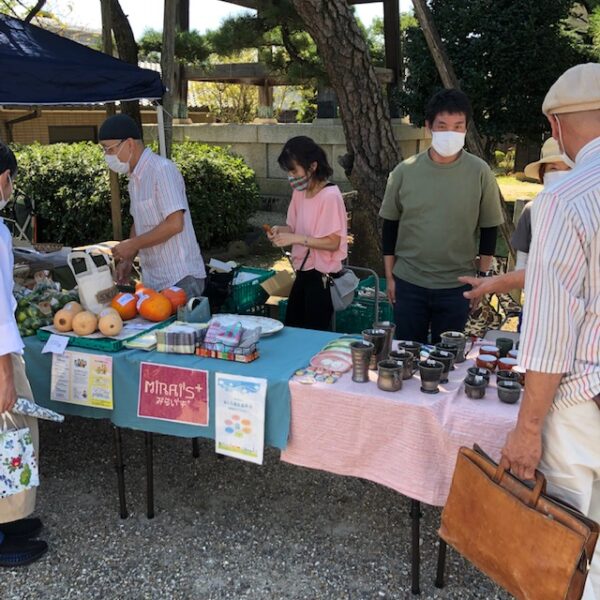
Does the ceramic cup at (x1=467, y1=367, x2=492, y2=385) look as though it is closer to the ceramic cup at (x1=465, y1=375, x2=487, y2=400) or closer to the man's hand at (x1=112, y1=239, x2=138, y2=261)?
the ceramic cup at (x1=465, y1=375, x2=487, y2=400)

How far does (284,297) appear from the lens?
168 inches

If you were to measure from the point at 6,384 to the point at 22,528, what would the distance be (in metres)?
0.81

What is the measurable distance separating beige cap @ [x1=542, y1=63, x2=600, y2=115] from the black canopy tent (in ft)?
10.5

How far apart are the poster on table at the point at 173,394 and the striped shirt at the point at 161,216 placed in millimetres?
909

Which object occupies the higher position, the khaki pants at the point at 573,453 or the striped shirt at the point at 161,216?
the striped shirt at the point at 161,216

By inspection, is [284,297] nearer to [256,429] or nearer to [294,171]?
[294,171]

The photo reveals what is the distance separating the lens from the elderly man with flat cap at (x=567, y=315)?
1.51m

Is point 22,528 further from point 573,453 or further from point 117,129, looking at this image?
point 573,453

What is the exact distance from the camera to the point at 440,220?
3010 millimetres

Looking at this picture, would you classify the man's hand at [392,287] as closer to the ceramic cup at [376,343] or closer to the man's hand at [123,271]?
the ceramic cup at [376,343]

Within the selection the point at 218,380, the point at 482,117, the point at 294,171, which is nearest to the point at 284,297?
the point at 294,171

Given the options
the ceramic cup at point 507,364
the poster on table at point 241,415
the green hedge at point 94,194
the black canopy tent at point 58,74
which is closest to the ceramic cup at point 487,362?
the ceramic cup at point 507,364

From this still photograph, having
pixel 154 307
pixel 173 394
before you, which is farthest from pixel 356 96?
pixel 173 394

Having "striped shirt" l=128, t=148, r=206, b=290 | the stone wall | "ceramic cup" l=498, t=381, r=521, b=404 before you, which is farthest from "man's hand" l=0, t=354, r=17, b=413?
the stone wall
